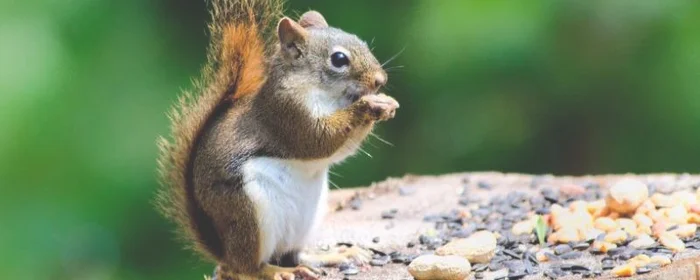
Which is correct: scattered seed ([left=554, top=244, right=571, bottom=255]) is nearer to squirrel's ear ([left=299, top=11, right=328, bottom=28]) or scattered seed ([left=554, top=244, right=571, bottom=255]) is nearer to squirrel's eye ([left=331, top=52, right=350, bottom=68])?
squirrel's eye ([left=331, top=52, right=350, bottom=68])

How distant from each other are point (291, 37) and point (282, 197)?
34 cm

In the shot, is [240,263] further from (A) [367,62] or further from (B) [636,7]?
(B) [636,7]

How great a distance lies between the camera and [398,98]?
14.0 ft

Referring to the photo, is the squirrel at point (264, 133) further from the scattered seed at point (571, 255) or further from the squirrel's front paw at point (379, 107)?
the scattered seed at point (571, 255)

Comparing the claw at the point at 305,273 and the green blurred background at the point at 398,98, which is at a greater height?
the green blurred background at the point at 398,98

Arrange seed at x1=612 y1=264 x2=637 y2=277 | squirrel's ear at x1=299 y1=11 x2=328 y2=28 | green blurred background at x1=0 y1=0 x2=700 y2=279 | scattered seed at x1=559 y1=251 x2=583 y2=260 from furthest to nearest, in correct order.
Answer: green blurred background at x1=0 y1=0 x2=700 y2=279 → squirrel's ear at x1=299 y1=11 x2=328 y2=28 → scattered seed at x1=559 y1=251 x2=583 y2=260 → seed at x1=612 y1=264 x2=637 y2=277

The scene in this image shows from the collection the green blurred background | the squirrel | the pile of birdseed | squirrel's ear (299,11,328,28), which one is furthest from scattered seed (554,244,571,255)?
the green blurred background

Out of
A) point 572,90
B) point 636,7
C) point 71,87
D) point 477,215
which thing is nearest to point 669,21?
point 636,7

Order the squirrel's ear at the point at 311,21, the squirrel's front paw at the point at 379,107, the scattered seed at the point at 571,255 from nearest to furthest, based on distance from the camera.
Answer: the squirrel's front paw at the point at 379,107 < the scattered seed at the point at 571,255 < the squirrel's ear at the point at 311,21

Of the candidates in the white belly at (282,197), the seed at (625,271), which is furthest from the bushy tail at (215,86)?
the seed at (625,271)

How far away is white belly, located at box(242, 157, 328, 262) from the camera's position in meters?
2.53

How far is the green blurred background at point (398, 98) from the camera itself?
388 cm

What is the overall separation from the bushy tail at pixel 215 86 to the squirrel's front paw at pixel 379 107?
291mm

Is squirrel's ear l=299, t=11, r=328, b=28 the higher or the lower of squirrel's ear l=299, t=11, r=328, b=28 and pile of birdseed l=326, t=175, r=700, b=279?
the higher
